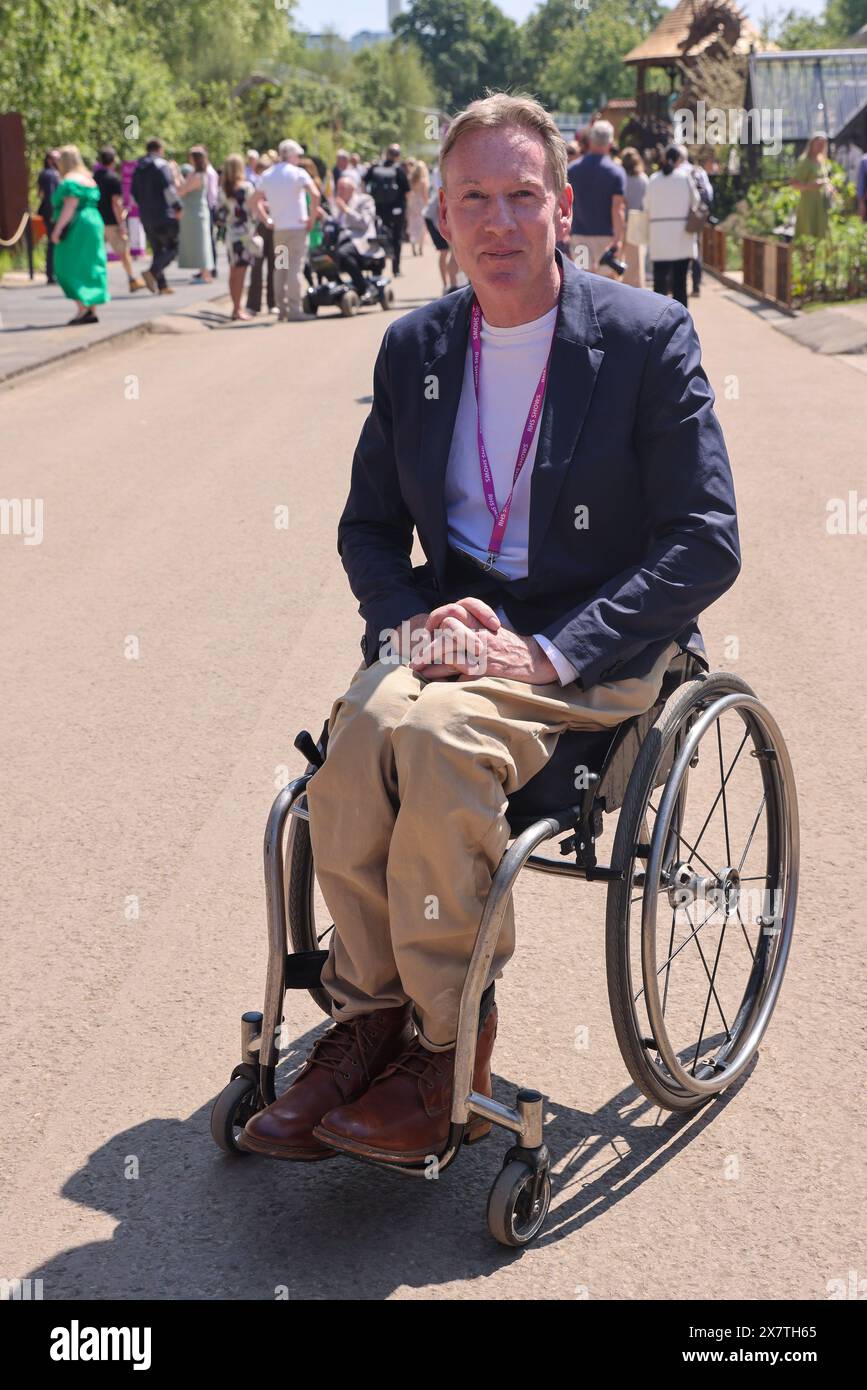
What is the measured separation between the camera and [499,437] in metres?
3.49

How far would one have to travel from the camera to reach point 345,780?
3010 mm

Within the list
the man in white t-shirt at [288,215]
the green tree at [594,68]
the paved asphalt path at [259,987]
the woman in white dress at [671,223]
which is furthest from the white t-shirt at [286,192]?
the green tree at [594,68]

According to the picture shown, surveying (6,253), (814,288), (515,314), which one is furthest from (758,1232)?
(6,253)

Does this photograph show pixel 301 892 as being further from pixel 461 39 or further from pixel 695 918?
pixel 461 39

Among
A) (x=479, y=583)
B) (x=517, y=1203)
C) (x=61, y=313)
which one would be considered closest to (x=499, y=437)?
(x=479, y=583)

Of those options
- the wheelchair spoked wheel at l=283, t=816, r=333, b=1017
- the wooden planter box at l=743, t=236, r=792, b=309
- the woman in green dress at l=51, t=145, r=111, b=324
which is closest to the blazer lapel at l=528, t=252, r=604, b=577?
the wheelchair spoked wheel at l=283, t=816, r=333, b=1017

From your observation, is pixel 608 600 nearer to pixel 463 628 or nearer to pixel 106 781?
pixel 463 628

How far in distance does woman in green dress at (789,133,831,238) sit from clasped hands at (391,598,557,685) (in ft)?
60.7

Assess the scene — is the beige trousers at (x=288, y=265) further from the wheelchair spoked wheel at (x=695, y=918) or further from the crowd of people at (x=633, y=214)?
the wheelchair spoked wheel at (x=695, y=918)

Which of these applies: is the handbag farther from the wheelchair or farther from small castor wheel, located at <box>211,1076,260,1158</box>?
small castor wheel, located at <box>211,1076,260,1158</box>

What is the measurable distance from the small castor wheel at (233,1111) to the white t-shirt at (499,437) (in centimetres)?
102

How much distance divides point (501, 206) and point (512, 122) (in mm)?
166

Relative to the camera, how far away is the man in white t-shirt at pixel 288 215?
66.2 ft

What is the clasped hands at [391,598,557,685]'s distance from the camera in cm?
317
